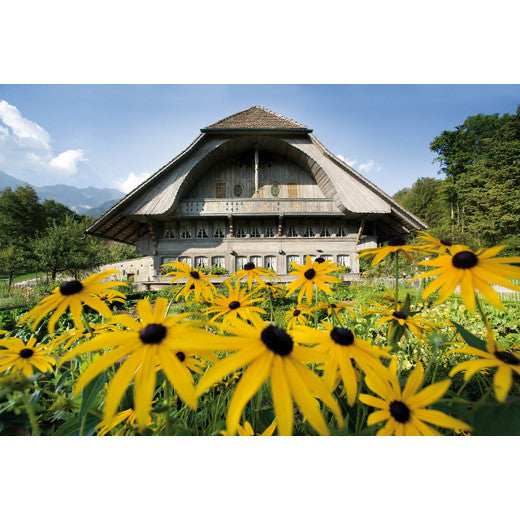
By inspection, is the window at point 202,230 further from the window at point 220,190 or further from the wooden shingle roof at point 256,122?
the wooden shingle roof at point 256,122

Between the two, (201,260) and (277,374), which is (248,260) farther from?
(277,374)

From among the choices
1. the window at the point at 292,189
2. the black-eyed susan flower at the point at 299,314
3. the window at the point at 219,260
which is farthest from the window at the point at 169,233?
the black-eyed susan flower at the point at 299,314

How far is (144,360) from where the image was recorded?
1.56 feet

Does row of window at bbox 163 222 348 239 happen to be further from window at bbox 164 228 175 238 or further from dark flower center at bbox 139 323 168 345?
dark flower center at bbox 139 323 168 345

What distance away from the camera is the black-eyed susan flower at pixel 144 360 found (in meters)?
0.40

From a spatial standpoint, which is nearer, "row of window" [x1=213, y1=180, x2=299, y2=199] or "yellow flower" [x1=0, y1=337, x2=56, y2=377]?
"yellow flower" [x1=0, y1=337, x2=56, y2=377]

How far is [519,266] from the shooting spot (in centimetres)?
64

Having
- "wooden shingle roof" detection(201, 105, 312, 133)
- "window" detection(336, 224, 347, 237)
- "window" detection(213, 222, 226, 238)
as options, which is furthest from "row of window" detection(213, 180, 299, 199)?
"window" detection(336, 224, 347, 237)

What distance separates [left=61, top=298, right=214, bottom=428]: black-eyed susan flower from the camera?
15.7 inches

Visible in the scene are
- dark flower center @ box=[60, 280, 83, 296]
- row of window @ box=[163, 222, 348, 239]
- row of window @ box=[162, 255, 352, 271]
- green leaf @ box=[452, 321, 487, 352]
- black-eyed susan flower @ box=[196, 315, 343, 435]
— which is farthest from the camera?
row of window @ box=[163, 222, 348, 239]

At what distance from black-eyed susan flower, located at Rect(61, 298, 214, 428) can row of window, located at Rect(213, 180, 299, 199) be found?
1004 centimetres

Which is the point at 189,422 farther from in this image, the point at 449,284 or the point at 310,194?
the point at 310,194

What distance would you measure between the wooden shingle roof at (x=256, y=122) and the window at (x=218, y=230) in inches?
150

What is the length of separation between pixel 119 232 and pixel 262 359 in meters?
11.4
